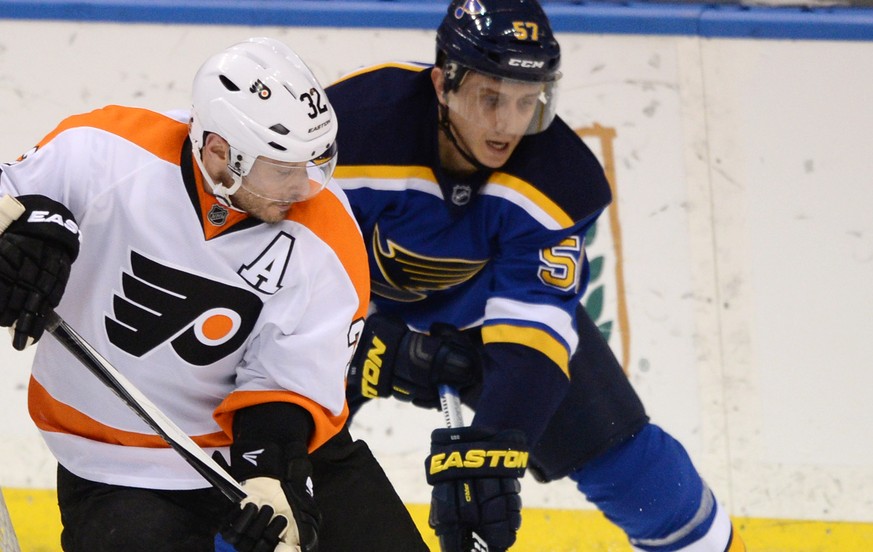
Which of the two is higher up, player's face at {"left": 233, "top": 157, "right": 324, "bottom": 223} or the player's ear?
the player's ear

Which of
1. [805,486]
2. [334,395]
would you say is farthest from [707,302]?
[334,395]

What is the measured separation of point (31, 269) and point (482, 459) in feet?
3.18

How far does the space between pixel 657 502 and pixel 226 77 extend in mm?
1397

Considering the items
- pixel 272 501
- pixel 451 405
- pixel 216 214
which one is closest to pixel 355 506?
pixel 272 501

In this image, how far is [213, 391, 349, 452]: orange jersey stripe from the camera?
8.05 feet

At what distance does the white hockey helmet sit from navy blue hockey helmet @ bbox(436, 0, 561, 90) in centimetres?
46

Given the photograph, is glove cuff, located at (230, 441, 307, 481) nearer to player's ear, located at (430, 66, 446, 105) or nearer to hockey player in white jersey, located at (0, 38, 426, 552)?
hockey player in white jersey, located at (0, 38, 426, 552)

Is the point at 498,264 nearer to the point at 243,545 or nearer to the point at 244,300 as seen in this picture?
the point at 244,300

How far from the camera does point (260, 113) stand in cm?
238

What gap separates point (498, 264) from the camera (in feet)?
9.96

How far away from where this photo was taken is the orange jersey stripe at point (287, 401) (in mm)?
2455

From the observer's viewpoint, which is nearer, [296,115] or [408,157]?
[296,115]

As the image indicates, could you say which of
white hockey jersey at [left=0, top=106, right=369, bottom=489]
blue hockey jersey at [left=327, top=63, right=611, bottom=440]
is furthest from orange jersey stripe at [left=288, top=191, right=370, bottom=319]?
blue hockey jersey at [left=327, top=63, right=611, bottom=440]

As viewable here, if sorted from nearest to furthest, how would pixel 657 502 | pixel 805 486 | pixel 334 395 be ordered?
pixel 334 395, pixel 657 502, pixel 805 486
